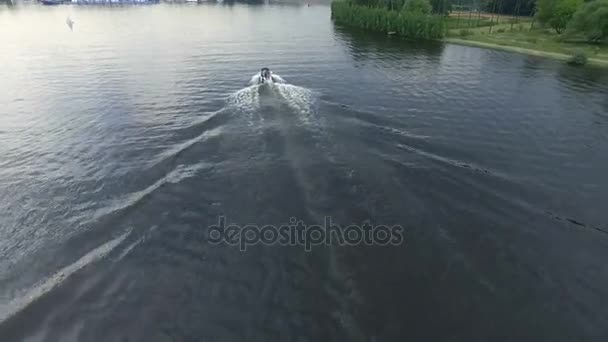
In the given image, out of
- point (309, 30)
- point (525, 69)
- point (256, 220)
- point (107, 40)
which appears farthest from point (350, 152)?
point (309, 30)

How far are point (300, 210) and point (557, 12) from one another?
11226 centimetres

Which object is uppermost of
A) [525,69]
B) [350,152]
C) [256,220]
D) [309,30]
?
[309,30]

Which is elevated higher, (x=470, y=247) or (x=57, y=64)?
(x=57, y=64)

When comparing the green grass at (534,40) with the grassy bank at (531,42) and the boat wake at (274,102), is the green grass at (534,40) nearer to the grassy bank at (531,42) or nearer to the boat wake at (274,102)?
the grassy bank at (531,42)

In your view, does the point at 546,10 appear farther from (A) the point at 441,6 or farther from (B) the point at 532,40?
(A) the point at 441,6

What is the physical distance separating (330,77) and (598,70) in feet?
167

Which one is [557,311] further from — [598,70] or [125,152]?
[598,70]

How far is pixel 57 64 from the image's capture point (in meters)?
Result: 60.8

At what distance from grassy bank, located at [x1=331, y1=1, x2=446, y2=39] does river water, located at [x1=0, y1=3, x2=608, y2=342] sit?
57267mm

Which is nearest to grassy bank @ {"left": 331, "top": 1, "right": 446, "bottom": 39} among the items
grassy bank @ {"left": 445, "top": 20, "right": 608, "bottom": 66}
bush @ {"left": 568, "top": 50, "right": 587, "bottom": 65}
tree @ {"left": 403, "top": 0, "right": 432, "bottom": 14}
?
grassy bank @ {"left": 445, "top": 20, "right": 608, "bottom": 66}

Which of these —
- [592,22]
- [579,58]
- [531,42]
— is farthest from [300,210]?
[592,22]

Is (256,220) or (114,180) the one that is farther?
→ (114,180)

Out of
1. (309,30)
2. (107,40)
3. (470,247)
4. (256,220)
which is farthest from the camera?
(309,30)

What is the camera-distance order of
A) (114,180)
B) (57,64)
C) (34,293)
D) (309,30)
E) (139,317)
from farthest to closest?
(309,30) < (57,64) < (114,180) < (34,293) < (139,317)
